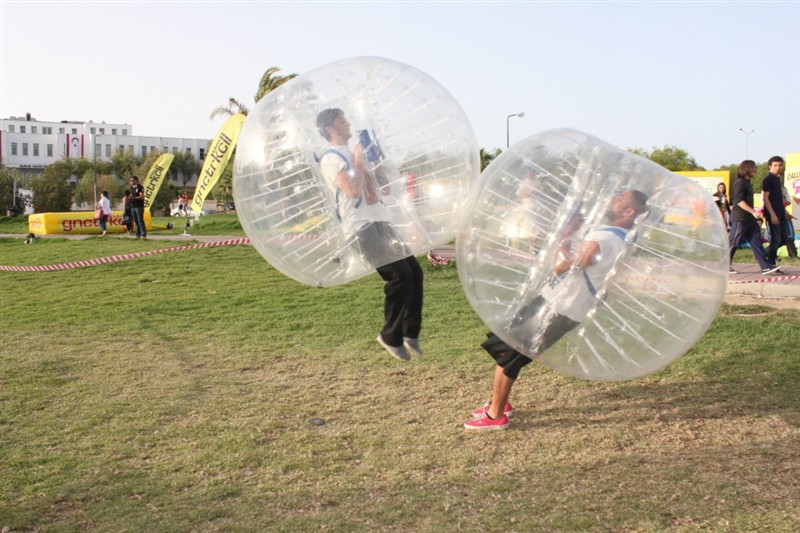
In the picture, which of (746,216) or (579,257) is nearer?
(579,257)

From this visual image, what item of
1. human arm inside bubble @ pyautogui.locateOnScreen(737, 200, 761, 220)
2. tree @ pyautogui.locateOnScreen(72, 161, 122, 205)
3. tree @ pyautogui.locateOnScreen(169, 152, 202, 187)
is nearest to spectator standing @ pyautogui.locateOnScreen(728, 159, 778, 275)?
human arm inside bubble @ pyautogui.locateOnScreen(737, 200, 761, 220)

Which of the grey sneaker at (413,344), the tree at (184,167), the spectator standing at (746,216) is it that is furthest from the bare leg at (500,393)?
the tree at (184,167)

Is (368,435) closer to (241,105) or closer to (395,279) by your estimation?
(395,279)

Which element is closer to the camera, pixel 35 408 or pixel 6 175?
pixel 35 408

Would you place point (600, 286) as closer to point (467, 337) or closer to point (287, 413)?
point (287, 413)

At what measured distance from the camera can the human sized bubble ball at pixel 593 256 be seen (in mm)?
4000

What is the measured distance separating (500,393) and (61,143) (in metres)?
107

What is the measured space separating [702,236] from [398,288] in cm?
190

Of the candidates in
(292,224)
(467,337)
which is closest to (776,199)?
(467,337)

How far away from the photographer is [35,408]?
18.7 feet

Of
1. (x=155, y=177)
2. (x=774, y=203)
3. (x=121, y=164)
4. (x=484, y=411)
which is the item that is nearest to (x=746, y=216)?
(x=774, y=203)

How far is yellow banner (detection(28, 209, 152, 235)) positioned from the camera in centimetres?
2322

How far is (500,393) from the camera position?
16.9 feet

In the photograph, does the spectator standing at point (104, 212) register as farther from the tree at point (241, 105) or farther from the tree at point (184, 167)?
the tree at point (184, 167)
